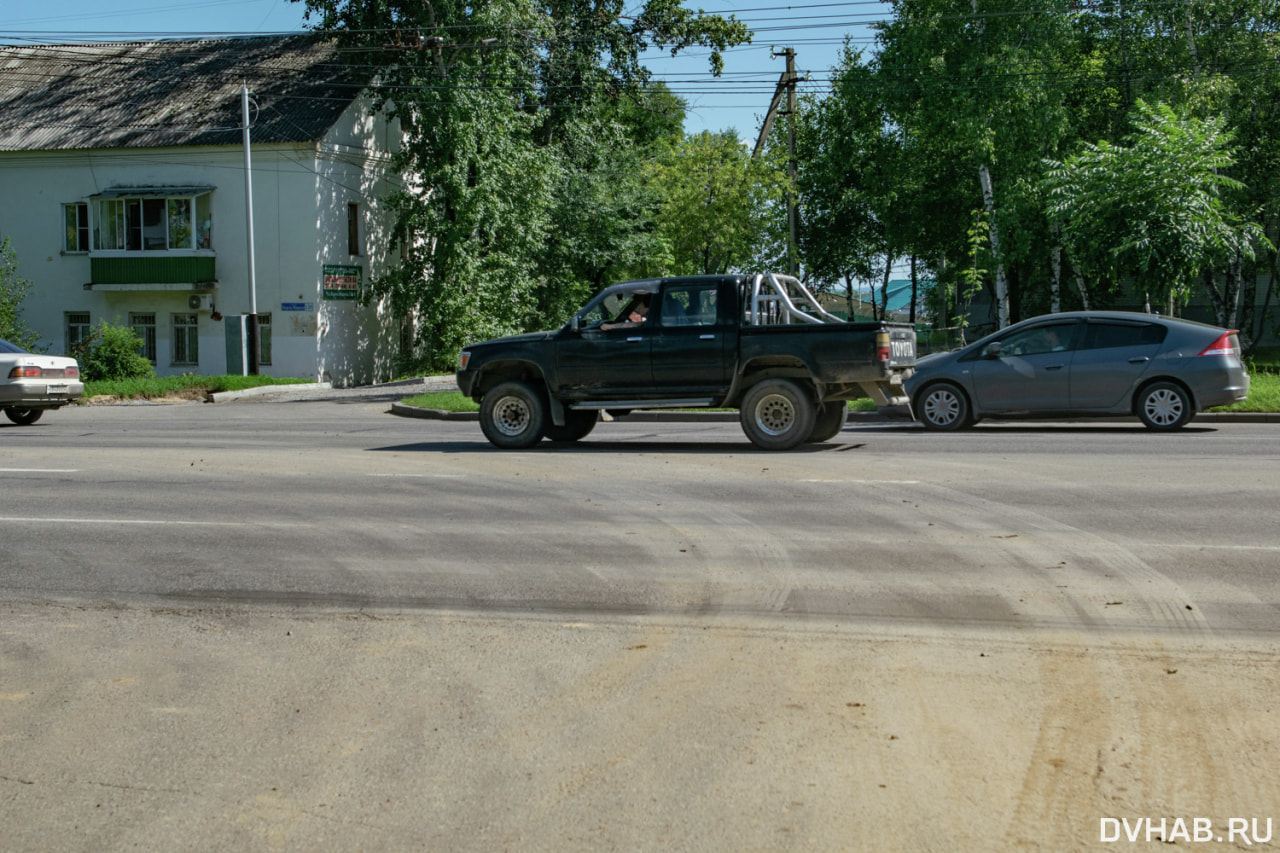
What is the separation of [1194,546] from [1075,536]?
744mm

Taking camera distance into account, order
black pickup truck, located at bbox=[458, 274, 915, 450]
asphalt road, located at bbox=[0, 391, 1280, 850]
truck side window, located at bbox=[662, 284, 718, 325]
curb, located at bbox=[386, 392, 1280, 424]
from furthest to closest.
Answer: curb, located at bbox=[386, 392, 1280, 424]
truck side window, located at bbox=[662, 284, 718, 325]
black pickup truck, located at bbox=[458, 274, 915, 450]
asphalt road, located at bbox=[0, 391, 1280, 850]

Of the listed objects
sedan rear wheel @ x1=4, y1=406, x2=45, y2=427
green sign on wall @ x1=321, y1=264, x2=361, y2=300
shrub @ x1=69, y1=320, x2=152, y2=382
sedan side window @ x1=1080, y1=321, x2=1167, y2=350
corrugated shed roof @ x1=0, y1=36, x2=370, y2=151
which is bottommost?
sedan rear wheel @ x1=4, y1=406, x2=45, y2=427

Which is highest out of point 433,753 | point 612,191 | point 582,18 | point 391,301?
point 582,18

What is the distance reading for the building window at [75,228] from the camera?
42.0 m

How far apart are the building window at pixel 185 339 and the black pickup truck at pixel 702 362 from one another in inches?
1145

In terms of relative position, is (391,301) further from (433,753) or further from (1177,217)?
(433,753)

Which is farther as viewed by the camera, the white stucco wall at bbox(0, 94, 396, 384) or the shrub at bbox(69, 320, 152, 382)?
the white stucco wall at bbox(0, 94, 396, 384)

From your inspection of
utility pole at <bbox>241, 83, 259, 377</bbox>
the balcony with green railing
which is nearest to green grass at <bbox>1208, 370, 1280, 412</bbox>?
utility pole at <bbox>241, 83, 259, 377</bbox>

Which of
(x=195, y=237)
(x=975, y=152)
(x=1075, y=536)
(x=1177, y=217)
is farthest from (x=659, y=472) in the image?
(x=195, y=237)

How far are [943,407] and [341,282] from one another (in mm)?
27429

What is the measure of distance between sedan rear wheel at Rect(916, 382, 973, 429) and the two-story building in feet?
85.4

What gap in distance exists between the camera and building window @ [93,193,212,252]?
134ft

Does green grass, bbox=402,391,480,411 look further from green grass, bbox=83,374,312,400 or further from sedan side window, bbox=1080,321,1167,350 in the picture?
sedan side window, bbox=1080,321,1167,350

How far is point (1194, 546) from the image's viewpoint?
816cm
